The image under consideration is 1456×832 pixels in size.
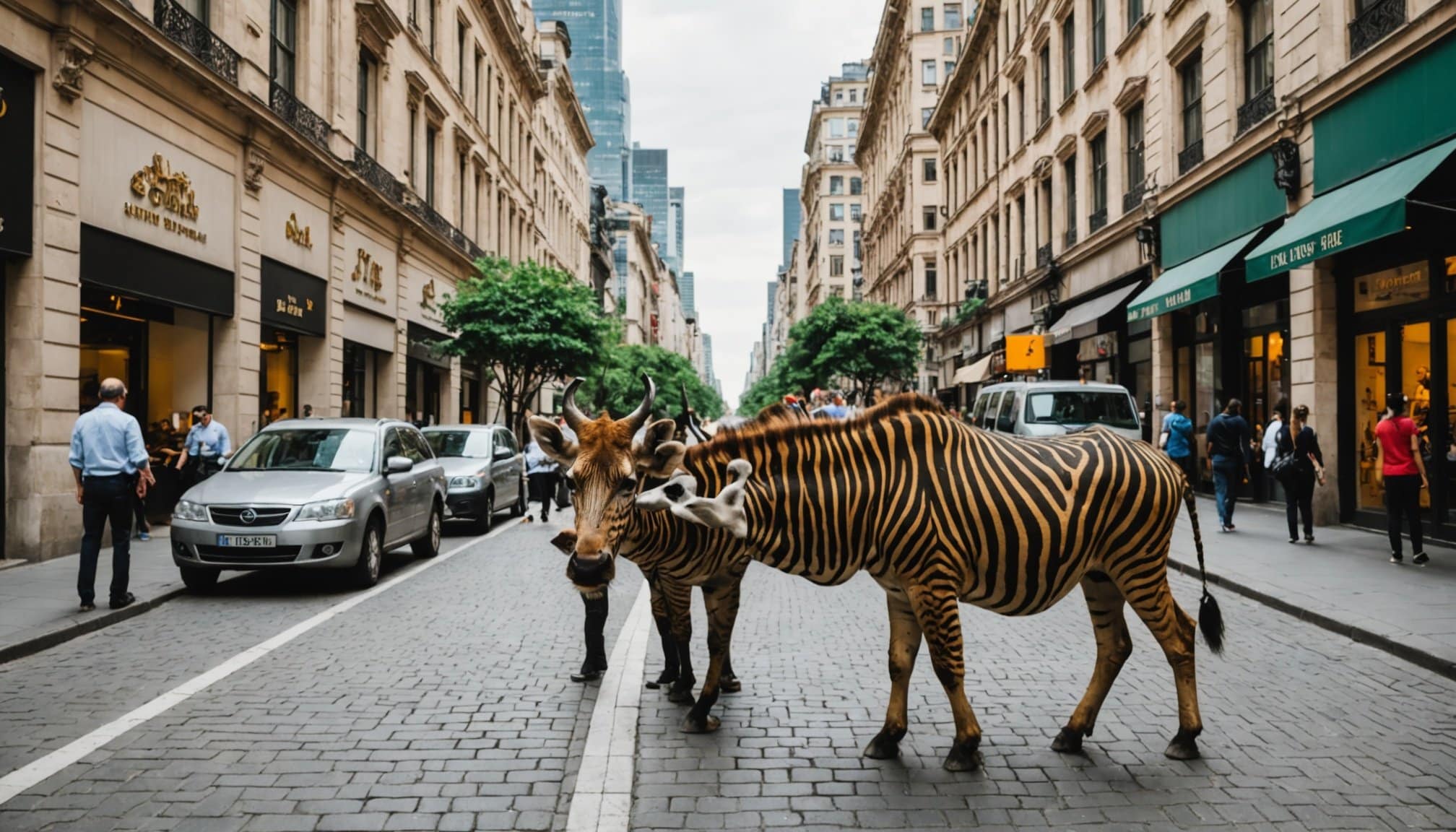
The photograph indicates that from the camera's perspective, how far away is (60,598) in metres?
9.80

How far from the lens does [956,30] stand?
213 ft

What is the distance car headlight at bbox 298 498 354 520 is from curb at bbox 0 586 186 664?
155 cm

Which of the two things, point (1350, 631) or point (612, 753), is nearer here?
point (612, 753)

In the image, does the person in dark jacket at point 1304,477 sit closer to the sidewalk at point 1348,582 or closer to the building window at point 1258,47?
the sidewalk at point 1348,582

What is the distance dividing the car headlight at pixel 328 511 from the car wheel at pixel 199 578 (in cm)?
128

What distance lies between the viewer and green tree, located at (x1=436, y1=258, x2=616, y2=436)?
95.9 ft

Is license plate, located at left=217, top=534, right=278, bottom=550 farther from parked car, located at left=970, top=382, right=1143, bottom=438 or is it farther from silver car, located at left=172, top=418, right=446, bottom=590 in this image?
parked car, located at left=970, top=382, right=1143, bottom=438

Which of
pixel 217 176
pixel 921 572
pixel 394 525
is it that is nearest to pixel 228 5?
pixel 217 176

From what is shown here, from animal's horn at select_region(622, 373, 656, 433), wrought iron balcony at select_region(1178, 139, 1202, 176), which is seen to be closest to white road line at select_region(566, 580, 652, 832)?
animal's horn at select_region(622, 373, 656, 433)

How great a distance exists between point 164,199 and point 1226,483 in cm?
1738

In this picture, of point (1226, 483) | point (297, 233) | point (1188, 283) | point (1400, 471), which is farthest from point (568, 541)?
point (297, 233)

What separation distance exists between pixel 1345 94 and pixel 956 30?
179 ft

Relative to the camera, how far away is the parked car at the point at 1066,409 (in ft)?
57.6

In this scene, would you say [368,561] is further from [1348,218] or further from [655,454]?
[1348,218]
